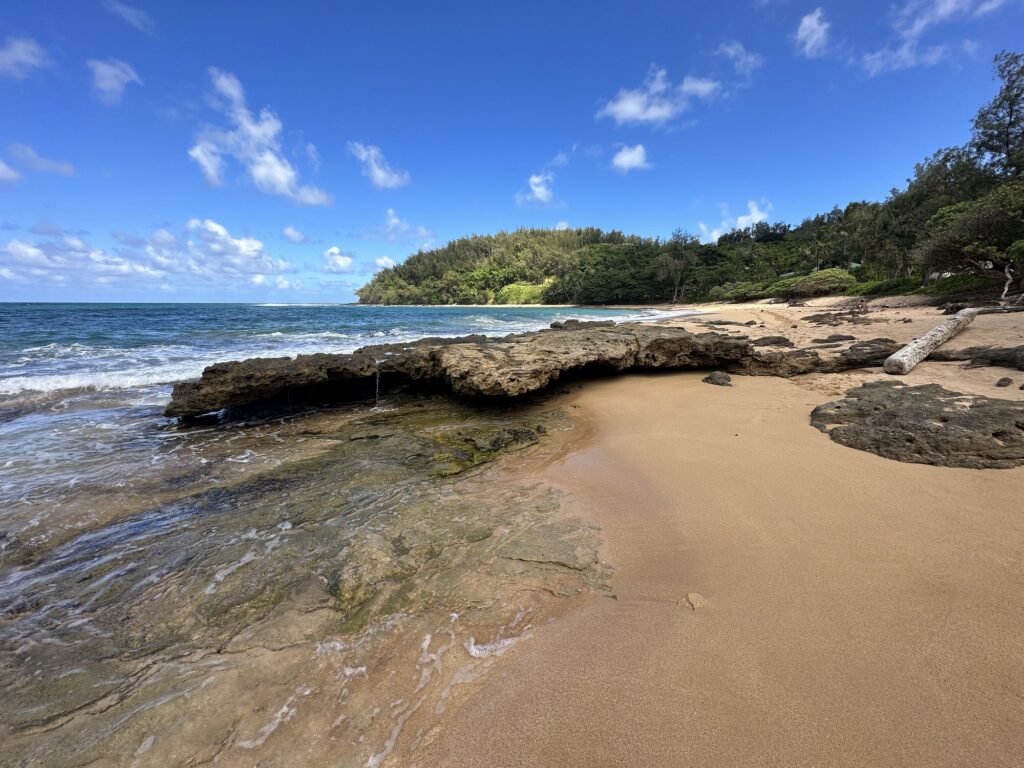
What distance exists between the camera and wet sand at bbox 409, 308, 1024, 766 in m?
1.77

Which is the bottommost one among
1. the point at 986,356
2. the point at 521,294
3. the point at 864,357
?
the point at 864,357

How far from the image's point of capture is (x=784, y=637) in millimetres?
2277

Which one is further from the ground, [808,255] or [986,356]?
[808,255]

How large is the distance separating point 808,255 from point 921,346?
5625cm

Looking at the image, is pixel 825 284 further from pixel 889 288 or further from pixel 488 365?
pixel 488 365

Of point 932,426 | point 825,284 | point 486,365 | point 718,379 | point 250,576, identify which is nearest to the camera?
point 250,576

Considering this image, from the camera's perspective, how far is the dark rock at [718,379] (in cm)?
810

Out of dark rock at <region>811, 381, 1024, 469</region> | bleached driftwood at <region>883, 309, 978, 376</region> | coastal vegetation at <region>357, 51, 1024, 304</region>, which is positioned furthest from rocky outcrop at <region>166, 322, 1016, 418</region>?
coastal vegetation at <region>357, 51, 1024, 304</region>

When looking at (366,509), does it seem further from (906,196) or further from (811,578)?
(906,196)

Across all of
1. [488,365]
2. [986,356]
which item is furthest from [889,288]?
[488,365]

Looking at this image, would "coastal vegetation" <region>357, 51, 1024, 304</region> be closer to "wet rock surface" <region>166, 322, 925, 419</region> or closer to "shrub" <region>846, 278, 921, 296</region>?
"shrub" <region>846, 278, 921, 296</region>

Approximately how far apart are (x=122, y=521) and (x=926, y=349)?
43.6 feet

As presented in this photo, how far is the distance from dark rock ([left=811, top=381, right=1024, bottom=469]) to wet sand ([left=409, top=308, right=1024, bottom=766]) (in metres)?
0.32

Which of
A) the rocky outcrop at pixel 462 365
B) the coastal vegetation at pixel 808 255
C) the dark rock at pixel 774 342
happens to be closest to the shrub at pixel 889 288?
the coastal vegetation at pixel 808 255
